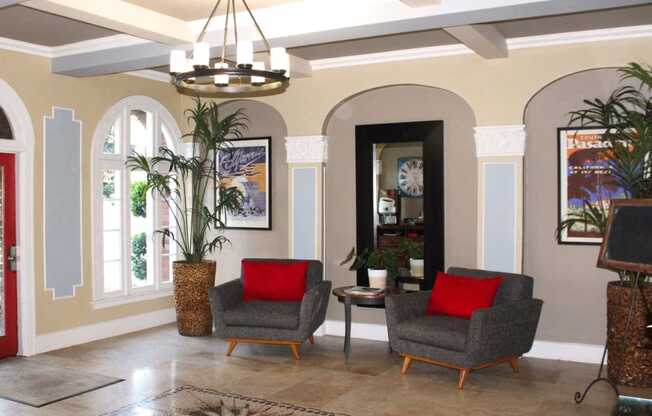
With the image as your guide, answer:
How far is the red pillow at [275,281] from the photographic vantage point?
6109 mm

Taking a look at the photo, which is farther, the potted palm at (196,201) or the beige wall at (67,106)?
the potted palm at (196,201)

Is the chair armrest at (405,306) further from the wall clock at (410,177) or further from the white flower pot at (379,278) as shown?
the wall clock at (410,177)

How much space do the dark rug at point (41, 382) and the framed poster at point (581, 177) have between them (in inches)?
152

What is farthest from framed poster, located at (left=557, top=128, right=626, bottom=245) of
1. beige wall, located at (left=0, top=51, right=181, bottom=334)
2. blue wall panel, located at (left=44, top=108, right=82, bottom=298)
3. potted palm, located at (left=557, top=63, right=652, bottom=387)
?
blue wall panel, located at (left=44, top=108, right=82, bottom=298)

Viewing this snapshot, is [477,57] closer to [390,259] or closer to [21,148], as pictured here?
[390,259]

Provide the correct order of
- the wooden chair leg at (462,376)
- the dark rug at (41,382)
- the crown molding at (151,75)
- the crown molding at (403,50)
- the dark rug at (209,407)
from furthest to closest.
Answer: the crown molding at (151,75) < the crown molding at (403,50) < the wooden chair leg at (462,376) < the dark rug at (41,382) < the dark rug at (209,407)

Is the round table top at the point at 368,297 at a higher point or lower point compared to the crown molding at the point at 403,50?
lower

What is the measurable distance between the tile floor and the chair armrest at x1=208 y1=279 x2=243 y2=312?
42 cm

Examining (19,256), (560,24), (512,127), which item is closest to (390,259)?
(512,127)

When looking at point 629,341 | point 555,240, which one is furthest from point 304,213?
point 629,341

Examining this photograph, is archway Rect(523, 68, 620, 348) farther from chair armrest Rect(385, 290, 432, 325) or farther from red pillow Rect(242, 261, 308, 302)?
red pillow Rect(242, 261, 308, 302)

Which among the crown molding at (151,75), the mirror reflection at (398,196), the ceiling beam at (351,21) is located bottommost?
the mirror reflection at (398,196)

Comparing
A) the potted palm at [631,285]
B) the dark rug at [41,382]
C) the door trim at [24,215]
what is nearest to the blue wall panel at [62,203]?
the door trim at [24,215]

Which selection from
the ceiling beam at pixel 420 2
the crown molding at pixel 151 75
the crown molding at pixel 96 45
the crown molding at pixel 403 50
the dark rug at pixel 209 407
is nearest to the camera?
the ceiling beam at pixel 420 2
